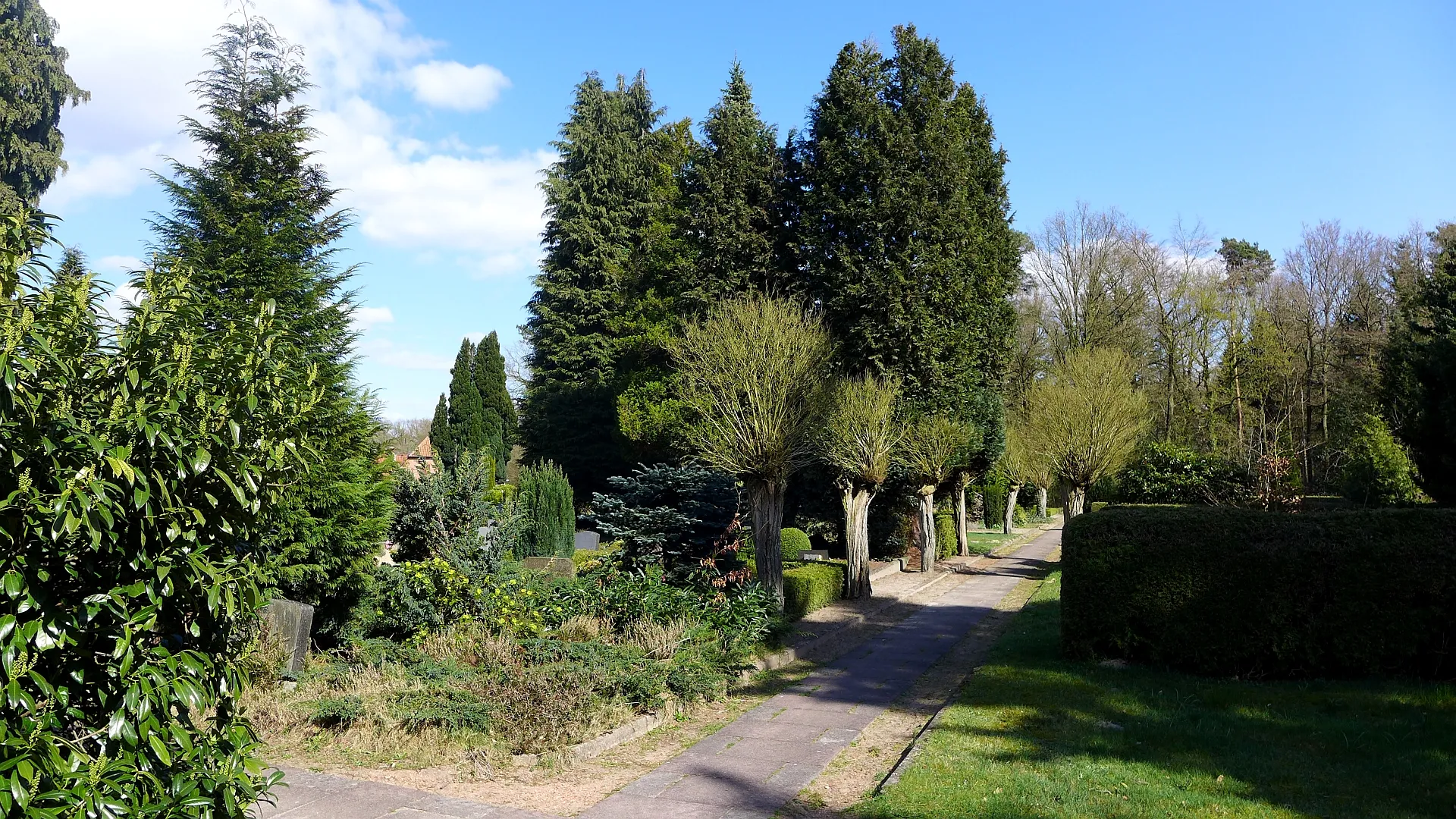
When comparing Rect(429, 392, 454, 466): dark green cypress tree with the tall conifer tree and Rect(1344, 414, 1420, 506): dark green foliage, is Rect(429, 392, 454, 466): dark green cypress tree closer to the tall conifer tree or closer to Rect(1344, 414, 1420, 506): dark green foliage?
the tall conifer tree

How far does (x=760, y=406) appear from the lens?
13164mm

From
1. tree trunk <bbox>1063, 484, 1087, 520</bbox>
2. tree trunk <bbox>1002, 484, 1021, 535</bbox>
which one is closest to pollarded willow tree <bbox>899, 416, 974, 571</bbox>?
tree trunk <bbox>1063, 484, 1087, 520</bbox>

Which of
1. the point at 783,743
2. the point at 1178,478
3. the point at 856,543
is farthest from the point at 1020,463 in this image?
the point at 783,743

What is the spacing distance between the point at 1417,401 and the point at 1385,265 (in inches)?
903

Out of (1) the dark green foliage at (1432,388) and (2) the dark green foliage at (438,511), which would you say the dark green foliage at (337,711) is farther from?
(1) the dark green foliage at (1432,388)

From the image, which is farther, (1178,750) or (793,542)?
(793,542)

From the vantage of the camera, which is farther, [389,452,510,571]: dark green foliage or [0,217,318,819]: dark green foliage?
[389,452,510,571]: dark green foliage

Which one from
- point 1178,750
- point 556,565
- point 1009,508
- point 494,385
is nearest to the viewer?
point 1178,750

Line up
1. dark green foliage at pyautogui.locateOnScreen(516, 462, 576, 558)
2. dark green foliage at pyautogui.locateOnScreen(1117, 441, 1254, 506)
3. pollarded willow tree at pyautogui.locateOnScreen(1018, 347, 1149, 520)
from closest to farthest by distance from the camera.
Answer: dark green foliage at pyautogui.locateOnScreen(1117, 441, 1254, 506) → dark green foliage at pyautogui.locateOnScreen(516, 462, 576, 558) → pollarded willow tree at pyautogui.locateOnScreen(1018, 347, 1149, 520)

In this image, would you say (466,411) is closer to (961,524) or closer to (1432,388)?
(961,524)

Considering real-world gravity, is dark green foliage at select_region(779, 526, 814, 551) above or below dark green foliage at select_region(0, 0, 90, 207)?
below

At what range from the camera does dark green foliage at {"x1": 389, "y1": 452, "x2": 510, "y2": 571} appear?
37.7ft

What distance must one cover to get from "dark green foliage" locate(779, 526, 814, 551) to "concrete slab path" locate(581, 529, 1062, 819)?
7.16 metres

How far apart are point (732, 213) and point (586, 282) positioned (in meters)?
16.8
